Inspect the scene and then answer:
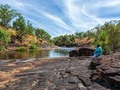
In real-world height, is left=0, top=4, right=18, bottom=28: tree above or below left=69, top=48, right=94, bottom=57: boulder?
above

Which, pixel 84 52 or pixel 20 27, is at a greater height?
pixel 20 27

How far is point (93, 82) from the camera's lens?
23469 millimetres

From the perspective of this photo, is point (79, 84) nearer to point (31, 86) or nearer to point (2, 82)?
point (31, 86)

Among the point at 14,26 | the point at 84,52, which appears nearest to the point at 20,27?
the point at 14,26

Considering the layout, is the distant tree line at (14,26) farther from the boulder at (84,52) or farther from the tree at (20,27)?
the boulder at (84,52)

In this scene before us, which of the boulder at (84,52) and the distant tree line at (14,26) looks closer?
the boulder at (84,52)

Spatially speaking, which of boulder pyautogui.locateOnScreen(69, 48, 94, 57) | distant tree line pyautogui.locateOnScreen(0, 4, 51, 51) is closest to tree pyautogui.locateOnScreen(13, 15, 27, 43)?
distant tree line pyautogui.locateOnScreen(0, 4, 51, 51)

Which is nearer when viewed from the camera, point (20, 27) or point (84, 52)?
point (84, 52)

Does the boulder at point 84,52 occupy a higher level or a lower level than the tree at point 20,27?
lower

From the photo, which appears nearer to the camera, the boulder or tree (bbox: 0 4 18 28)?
the boulder

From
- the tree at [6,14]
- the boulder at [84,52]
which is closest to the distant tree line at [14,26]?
the tree at [6,14]

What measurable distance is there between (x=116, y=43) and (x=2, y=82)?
5038 cm

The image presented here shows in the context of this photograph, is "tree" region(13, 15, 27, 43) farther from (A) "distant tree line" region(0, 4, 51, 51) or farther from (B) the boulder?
(B) the boulder

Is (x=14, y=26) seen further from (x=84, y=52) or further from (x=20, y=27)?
(x=84, y=52)
